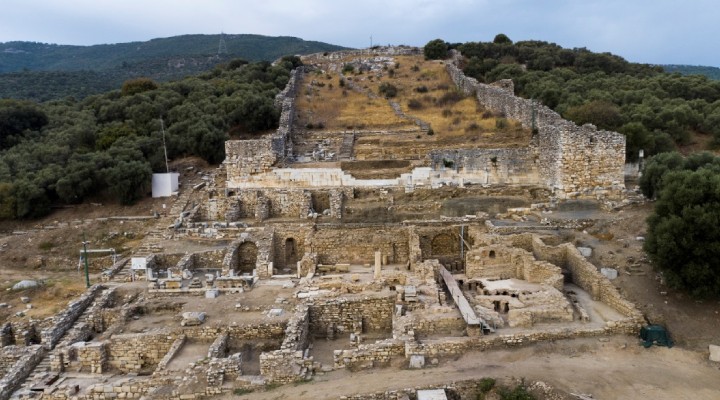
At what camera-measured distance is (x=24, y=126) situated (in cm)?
3288

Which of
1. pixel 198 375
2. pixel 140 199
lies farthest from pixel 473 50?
pixel 198 375

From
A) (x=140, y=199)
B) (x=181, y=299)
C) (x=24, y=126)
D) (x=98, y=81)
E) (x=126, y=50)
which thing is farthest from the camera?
(x=126, y=50)

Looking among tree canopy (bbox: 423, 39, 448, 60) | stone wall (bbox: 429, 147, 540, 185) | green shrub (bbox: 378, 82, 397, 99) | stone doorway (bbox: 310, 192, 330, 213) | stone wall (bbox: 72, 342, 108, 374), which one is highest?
tree canopy (bbox: 423, 39, 448, 60)

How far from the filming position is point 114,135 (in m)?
30.0

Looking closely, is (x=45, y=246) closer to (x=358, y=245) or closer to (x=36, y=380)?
(x=36, y=380)

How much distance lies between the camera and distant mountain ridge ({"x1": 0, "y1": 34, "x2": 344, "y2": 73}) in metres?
92.1

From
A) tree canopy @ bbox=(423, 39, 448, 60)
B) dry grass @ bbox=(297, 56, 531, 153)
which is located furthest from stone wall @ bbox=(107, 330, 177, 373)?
tree canopy @ bbox=(423, 39, 448, 60)

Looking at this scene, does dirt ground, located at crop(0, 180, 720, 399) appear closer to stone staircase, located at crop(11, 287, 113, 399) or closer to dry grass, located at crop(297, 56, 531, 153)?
stone staircase, located at crop(11, 287, 113, 399)

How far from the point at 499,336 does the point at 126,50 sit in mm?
111639

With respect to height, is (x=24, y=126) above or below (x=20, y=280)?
above

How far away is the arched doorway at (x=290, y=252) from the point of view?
19.2 meters

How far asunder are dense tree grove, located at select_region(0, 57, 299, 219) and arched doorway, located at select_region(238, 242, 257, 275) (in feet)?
30.7

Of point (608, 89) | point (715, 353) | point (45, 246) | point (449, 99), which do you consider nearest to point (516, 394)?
point (715, 353)

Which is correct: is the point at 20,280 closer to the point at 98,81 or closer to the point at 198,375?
the point at 198,375
